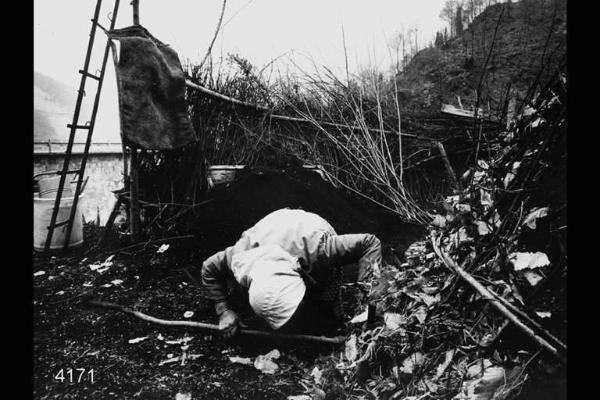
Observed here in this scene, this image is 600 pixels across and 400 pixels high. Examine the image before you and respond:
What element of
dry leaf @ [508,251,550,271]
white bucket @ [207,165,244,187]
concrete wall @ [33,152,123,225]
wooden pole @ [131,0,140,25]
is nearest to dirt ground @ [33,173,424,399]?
white bucket @ [207,165,244,187]

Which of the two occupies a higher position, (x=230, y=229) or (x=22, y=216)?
(x=22, y=216)

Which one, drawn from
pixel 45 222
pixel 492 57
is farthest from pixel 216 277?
pixel 492 57

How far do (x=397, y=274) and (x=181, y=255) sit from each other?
3.27m

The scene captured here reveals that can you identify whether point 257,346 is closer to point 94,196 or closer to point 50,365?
point 50,365

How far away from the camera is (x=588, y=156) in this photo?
4.56ft

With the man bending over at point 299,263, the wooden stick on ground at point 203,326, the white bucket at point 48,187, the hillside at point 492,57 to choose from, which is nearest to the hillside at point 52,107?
the hillside at point 492,57

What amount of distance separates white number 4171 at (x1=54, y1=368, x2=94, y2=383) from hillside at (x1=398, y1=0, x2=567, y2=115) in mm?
10120

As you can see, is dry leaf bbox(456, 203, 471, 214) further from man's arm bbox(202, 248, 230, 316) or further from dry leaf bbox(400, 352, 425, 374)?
man's arm bbox(202, 248, 230, 316)

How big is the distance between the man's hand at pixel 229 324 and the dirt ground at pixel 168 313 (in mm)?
151

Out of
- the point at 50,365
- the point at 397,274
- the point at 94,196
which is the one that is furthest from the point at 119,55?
the point at 94,196

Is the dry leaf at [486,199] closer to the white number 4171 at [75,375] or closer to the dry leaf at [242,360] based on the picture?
the dry leaf at [242,360]

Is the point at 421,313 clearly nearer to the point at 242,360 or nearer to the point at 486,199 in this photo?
the point at 486,199

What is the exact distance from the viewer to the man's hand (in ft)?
10.1

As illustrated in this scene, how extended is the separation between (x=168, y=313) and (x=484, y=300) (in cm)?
302
